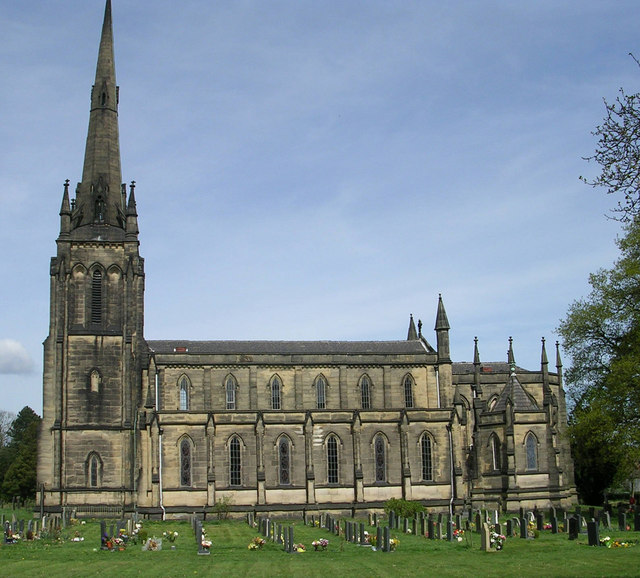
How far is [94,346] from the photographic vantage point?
190 ft

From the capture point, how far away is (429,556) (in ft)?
94.7

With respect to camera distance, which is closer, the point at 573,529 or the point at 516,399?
the point at 573,529

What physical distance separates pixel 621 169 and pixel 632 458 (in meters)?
29.2

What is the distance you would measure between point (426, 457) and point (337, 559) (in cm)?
3044

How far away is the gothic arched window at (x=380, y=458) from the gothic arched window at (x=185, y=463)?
12.2 meters

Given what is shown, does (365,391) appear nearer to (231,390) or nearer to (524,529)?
(231,390)

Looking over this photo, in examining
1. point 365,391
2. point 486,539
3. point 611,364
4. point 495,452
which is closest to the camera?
point 486,539

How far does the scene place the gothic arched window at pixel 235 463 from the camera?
181 feet

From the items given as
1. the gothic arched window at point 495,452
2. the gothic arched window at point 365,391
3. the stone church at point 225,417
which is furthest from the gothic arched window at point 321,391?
the gothic arched window at point 495,452

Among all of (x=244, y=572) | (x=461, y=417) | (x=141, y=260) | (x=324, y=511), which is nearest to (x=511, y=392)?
(x=461, y=417)

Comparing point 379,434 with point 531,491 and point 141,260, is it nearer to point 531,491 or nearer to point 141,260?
point 531,491

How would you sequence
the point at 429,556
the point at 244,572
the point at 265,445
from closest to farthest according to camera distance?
1. the point at 244,572
2. the point at 429,556
3. the point at 265,445

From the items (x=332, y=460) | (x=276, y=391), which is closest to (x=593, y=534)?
(x=332, y=460)

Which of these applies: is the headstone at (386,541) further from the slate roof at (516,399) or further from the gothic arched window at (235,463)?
the slate roof at (516,399)
